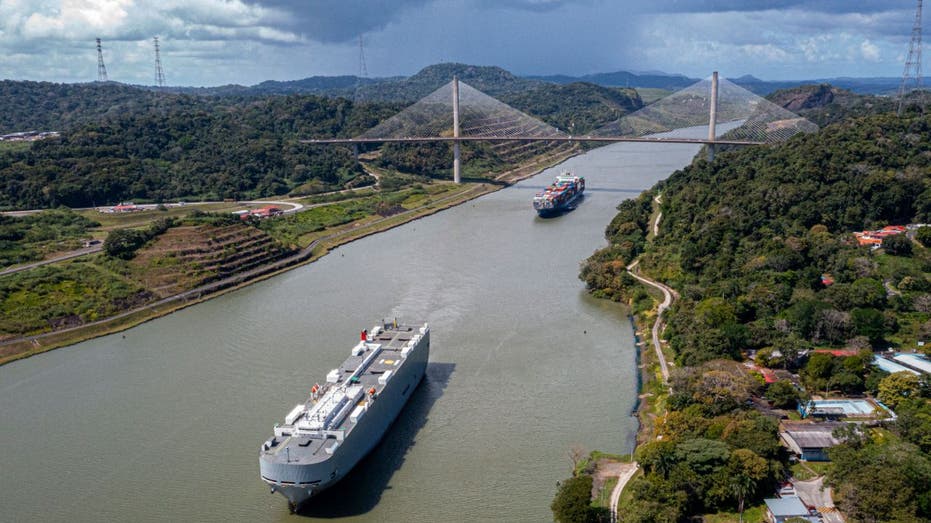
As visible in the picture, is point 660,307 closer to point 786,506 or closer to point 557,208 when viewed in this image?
point 786,506

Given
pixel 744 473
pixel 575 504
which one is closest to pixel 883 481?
pixel 744 473

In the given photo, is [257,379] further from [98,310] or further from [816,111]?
[816,111]

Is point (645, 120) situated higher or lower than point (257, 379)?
higher

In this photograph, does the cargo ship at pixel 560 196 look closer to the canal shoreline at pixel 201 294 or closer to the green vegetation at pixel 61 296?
the canal shoreline at pixel 201 294

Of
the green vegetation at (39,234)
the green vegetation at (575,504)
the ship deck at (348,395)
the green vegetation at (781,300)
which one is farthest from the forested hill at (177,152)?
the green vegetation at (575,504)

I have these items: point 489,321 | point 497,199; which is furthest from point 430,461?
point 497,199

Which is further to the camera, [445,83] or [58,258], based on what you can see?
[445,83]
